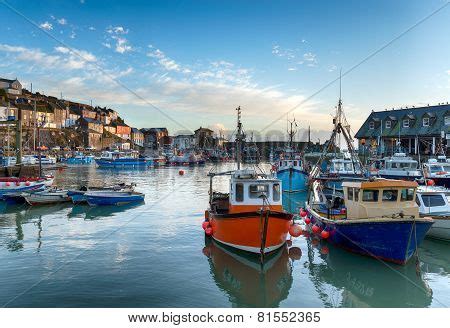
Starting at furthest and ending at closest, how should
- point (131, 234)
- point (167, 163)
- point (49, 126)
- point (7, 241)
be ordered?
point (49, 126)
point (167, 163)
point (131, 234)
point (7, 241)

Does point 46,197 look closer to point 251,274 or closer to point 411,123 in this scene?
point 251,274

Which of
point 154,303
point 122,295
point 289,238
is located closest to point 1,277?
point 122,295

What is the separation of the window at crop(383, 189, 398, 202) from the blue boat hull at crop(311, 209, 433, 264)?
1976 millimetres

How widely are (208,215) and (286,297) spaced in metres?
9.85

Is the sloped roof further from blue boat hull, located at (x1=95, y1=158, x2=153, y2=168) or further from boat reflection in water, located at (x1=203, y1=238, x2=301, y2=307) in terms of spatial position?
blue boat hull, located at (x1=95, y1=158, x2=153, y2=168)

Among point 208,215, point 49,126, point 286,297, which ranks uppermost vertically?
point 49,126

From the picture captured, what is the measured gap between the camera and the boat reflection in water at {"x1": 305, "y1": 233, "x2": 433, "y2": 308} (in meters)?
14.5

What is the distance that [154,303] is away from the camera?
13734 millimetres

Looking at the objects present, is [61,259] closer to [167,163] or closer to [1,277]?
[1,277]

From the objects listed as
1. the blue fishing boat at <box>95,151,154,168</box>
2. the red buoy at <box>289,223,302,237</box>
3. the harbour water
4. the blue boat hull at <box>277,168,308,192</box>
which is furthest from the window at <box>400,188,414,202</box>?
the blue fishing boat at <box>95,151,154,168</box>

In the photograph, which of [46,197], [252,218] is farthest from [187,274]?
[46,197]

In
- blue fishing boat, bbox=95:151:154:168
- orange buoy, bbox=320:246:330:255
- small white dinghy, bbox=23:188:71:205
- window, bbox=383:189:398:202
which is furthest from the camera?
blue fishing boat, bbox=95:151:154:168

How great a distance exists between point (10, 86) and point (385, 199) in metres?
152

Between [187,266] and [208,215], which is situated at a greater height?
[208,215]
